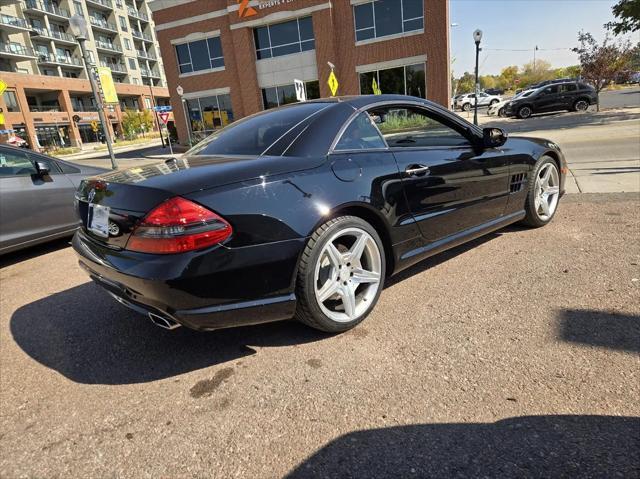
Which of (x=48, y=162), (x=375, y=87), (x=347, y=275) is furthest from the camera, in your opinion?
(x=375, y=87)

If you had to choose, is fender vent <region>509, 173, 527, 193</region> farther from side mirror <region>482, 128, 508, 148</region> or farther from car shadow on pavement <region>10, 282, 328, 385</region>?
car shadow on pavement <region>10, 282, 328, 385</region>

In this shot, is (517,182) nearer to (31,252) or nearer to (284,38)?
(31,252)

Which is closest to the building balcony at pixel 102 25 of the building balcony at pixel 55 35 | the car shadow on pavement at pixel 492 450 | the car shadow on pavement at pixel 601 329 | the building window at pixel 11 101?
the building balcony at pixel 55 35

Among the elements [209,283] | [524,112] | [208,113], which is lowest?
[524,112]

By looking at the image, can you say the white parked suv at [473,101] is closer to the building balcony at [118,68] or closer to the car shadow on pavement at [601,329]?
the car shadow on pavement at [601,329]

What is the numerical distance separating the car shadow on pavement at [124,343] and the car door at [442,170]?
1258mm

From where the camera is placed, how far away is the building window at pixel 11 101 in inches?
1973

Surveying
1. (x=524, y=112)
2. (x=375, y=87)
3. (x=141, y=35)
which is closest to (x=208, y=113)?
(x=375, y=87)

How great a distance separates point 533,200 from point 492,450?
3.12m

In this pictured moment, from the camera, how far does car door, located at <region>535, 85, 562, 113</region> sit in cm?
2256

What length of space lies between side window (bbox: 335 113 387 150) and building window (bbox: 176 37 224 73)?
1053 inches

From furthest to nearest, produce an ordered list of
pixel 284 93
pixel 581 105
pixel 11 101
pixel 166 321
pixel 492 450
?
pixel 11 101
pixel 284 93
pixel 581 105
pixel 166 321
pixel 492 450

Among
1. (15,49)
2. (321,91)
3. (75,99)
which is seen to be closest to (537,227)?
(321,91)

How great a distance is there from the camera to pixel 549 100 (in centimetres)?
2273
